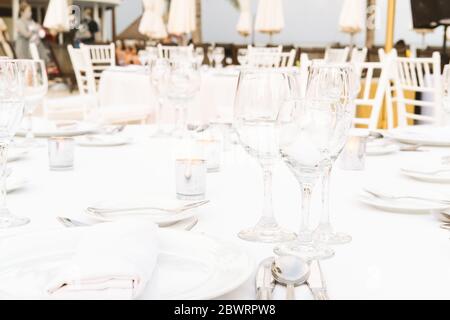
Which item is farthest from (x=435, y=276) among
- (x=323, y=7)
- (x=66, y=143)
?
(x=323, y=7)

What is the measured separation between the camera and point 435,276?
0.71 meters

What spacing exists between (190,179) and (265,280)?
452 millimetres

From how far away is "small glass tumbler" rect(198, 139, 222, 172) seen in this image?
4.36 feet

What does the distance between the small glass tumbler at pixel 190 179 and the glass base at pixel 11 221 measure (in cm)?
27

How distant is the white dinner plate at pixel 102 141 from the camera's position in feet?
5.62

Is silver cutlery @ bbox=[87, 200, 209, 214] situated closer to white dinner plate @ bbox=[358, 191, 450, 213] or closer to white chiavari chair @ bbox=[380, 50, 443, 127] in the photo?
white dinner plate @ bbox=[358, 191, 450, 213]

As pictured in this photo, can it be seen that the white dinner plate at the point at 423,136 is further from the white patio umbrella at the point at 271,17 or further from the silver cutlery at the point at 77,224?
the white patio umbrella at the point at 271,17

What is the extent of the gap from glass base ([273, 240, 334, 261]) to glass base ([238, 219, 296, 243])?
4cm

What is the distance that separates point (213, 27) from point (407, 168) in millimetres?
15357

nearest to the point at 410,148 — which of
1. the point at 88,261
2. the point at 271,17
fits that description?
the point at 88,261

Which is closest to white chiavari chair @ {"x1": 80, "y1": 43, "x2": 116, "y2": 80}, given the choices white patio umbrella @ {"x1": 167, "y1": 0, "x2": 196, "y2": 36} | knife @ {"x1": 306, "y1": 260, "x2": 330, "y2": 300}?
white patio umbrella @ {"x1": 167, "y1": 0, "x2": 196, "y2": 36}

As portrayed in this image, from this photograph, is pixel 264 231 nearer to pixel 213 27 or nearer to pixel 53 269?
pixel 53 269

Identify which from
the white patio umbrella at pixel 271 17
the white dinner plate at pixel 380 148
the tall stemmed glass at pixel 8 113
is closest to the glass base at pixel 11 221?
the tall stemmed glass at pixel 8 113

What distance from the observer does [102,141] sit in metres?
1.74
